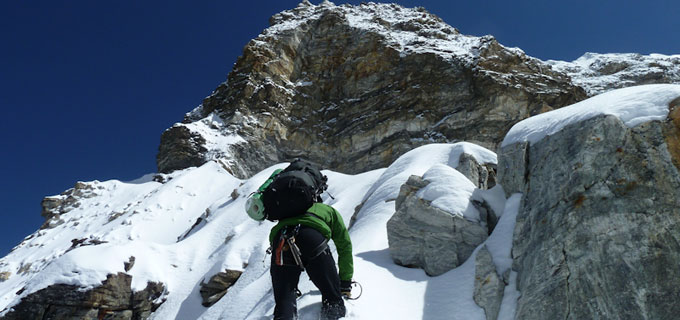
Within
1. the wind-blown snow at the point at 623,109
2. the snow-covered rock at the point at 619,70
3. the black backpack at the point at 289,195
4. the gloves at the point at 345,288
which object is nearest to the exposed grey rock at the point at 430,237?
the wind-blown snow at the point at 623,109

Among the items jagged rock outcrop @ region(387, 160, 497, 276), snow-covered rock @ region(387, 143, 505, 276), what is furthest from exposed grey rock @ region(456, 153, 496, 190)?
jagged rock outcrop @ region(387, 160, 497, 276)

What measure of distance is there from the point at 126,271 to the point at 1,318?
383cm

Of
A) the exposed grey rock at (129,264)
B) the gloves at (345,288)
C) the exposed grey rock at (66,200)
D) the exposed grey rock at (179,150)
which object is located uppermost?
the exposed grey rock at (179,150)

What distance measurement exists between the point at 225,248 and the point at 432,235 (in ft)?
41.2

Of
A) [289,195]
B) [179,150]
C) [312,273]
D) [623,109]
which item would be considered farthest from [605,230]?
[179,150]

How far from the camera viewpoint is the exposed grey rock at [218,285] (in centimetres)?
1499

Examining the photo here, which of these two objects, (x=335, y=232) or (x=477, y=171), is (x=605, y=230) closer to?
(x=335, y=232)

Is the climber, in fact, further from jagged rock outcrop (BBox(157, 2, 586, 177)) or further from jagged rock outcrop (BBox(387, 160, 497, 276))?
jagged rock outcrop (BBox(157, 2, 586, 177))

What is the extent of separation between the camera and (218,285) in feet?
49.6

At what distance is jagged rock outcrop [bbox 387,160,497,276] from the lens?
6.87 meters

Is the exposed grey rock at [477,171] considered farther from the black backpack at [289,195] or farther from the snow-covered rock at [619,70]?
the snow-covered rock at [619,70]

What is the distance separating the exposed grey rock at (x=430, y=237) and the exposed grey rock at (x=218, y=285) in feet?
30.8

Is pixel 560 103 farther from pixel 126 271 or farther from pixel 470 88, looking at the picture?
pixel 126 271

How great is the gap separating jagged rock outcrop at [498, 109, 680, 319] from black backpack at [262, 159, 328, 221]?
2935mm
